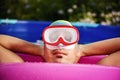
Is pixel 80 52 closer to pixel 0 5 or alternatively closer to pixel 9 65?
pixel 9 65

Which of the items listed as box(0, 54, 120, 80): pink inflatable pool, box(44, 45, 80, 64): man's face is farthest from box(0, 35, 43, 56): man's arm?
box(0, 54, 120, 80): pink inflatable pool

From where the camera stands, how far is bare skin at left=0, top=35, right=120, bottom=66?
2342 millimetres

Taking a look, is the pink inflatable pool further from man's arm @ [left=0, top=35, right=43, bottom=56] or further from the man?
man's arm @ [left=0, top=35, right=43, bottom=56]

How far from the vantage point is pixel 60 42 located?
2.34 meters

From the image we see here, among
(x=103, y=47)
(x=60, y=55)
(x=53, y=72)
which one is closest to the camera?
(x=53, y=72)

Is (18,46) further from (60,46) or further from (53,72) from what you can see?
(53,72)

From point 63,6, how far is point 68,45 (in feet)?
16.5

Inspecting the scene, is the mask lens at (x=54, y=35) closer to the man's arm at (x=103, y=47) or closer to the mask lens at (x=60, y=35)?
the mask lens at (x=60, y=35)

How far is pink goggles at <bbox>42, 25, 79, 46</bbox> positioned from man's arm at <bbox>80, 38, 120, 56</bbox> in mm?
253

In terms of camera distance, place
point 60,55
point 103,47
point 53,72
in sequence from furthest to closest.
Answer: point 103,47
point 60,55
point 53,72

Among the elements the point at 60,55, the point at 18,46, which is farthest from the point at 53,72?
the point at 18,46

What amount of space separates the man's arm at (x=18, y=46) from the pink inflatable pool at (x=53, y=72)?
2.02 feet

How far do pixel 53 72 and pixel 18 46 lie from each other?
76 centimetres

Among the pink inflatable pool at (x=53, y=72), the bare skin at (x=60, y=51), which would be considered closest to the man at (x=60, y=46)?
the bare skin at (x=60, y=51)
